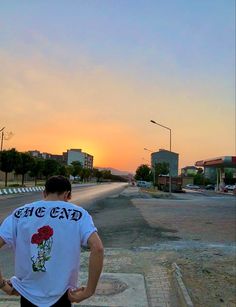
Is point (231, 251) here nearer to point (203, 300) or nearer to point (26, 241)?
point (203, 300)

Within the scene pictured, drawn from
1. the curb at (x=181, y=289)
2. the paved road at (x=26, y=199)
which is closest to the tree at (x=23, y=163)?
the paved road at (x=26, y=199)

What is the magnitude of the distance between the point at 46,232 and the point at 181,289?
4.70m

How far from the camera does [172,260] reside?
420 inches

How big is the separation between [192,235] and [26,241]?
1299cm

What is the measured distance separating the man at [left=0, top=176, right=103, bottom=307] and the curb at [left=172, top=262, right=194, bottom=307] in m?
3.78

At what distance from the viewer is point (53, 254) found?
337 cm

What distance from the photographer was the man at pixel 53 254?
335 cm

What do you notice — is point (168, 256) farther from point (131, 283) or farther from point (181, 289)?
point (181, 289)

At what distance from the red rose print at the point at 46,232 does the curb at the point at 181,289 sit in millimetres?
3935

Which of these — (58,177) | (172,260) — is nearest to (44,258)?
(58,177)

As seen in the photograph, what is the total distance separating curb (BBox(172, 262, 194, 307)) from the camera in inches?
272

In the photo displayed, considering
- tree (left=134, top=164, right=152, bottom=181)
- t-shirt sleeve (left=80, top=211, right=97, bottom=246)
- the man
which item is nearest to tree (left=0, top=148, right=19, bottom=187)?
the man

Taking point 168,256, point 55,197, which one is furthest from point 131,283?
point 55,197

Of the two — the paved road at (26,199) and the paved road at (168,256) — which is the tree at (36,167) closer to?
the paved road at (26,199)
